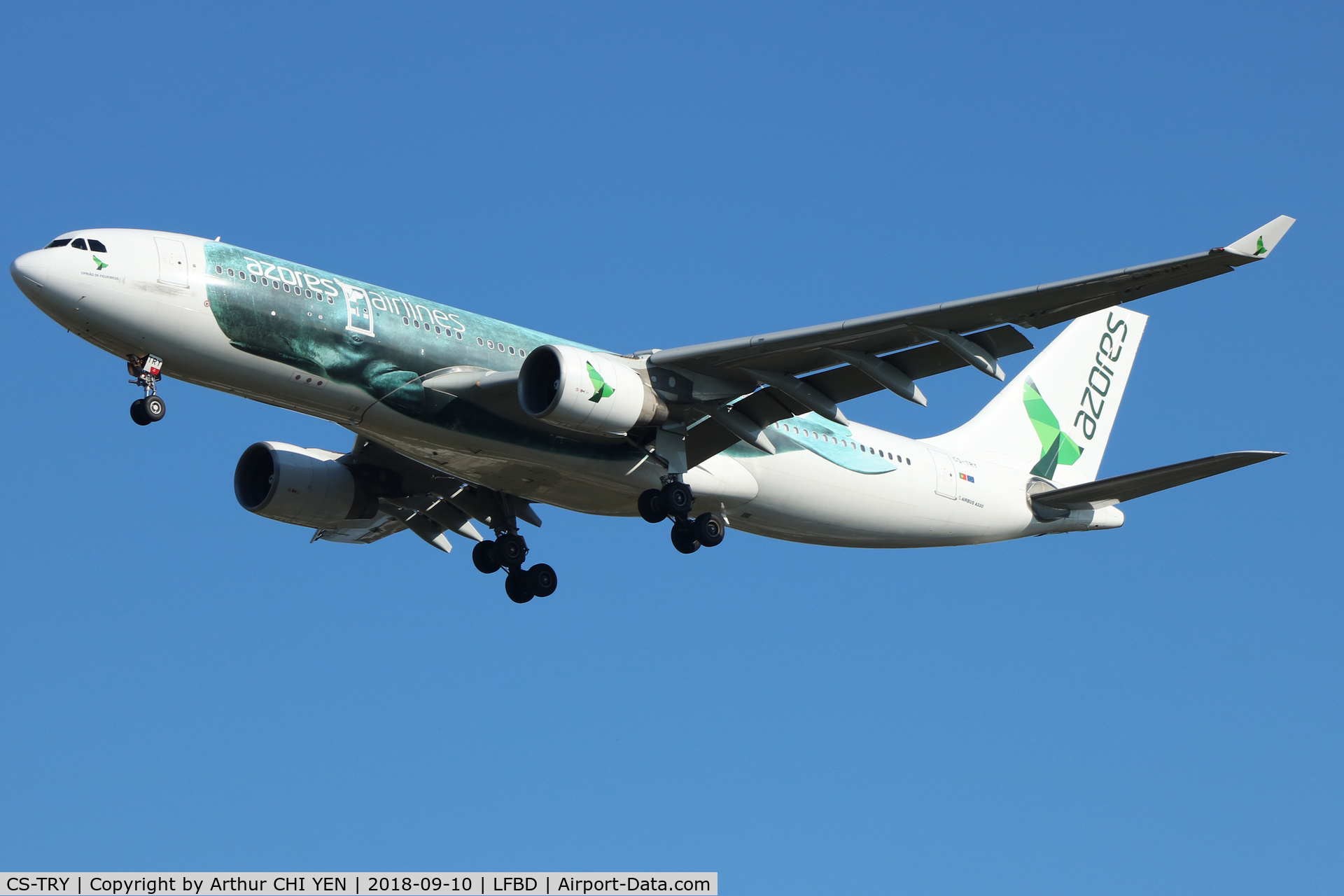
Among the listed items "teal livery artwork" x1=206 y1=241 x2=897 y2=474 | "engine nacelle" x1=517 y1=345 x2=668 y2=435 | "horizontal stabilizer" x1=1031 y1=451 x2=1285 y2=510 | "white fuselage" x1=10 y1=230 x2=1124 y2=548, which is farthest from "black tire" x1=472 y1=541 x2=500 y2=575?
"horizontal stabilizer" x1=1031 y1=451 x2=1285 y2=510

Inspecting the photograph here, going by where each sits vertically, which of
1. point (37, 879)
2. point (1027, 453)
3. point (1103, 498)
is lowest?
point (37, 879)

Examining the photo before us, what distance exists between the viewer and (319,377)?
82.1 ft

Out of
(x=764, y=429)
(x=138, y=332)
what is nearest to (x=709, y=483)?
(x=764, y=429)

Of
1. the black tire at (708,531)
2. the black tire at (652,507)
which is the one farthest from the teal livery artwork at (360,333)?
the black tire at (708,531)

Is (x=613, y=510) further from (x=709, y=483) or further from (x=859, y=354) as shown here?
(x=859, y=354)

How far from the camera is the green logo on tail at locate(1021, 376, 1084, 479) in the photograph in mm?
35094

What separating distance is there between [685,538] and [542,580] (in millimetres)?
4561

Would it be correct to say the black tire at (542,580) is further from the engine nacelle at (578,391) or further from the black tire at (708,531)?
the engine nacelle at (578,391)

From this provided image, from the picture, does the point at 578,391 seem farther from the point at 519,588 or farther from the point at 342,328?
the point at 519,588

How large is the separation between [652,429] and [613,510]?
263cm

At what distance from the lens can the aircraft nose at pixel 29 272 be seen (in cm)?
2333

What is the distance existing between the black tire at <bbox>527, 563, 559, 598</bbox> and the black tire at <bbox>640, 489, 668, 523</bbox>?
14.1 feet

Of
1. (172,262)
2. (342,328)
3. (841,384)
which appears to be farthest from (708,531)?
(172,262)

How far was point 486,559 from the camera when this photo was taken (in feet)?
103
